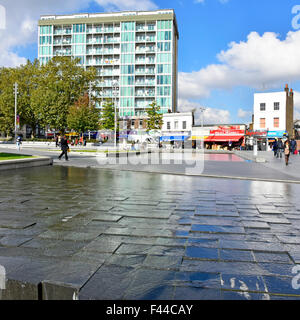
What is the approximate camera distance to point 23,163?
16.0 meters

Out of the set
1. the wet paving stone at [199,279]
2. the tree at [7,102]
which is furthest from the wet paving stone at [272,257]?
the tree at [7,102]

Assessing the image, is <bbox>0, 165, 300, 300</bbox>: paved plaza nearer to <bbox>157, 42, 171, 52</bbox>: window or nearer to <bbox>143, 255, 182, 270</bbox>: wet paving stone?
<bbox>143, 255, 182, 270</bbox>: wet paving stone

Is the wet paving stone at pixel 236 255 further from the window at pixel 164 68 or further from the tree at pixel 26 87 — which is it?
the window at pixel 164 68

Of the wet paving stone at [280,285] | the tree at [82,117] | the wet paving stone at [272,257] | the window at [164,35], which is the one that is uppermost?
the window at [164,35]

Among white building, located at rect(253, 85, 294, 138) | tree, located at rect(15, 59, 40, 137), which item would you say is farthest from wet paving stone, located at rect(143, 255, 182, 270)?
tree, located at rect(15, 59, 40, 137)

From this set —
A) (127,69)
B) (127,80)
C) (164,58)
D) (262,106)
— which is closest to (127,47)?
(127,69)

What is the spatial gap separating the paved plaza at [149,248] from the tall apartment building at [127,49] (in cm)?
6732

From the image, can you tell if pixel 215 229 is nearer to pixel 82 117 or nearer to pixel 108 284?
pixel 108 284

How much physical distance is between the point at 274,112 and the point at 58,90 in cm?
3382

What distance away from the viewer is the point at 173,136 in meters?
67.4

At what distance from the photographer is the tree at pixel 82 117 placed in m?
43.0

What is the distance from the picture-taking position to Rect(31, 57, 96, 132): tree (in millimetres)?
46406

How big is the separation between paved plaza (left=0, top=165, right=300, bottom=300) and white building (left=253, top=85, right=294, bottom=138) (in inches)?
1844

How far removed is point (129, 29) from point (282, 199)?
248 feet
